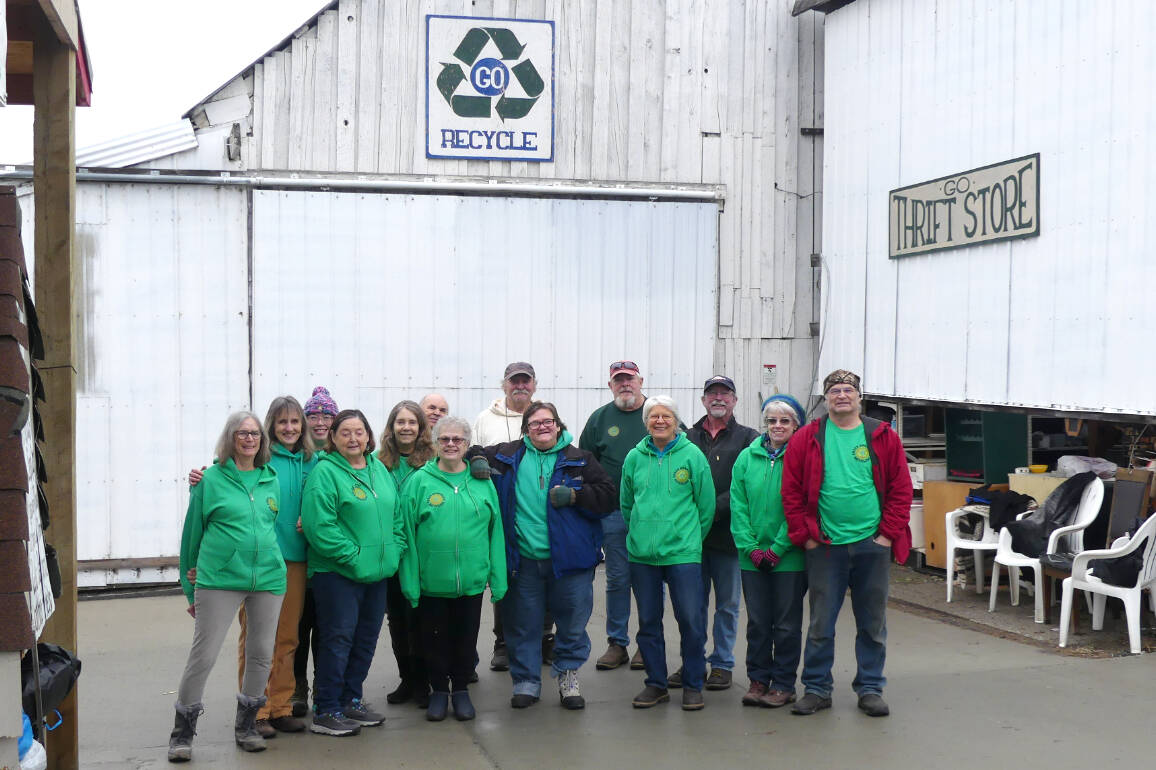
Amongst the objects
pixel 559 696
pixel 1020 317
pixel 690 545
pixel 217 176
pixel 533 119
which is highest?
pixel 533 119

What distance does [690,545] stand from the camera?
20.0 feet

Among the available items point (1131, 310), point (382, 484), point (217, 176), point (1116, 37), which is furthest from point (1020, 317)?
point (217, 176)

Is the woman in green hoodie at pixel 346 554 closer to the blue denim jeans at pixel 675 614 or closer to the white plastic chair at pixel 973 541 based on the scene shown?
the blue denim jeans at pixel 675 614

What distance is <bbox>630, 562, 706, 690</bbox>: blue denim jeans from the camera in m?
6.09

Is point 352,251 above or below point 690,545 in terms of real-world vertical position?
above

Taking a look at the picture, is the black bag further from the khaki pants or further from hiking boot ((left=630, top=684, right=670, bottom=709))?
hiking boot ((left=630, top=684, right=670, bottom=709))

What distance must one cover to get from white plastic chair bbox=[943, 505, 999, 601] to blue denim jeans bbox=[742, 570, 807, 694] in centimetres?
294

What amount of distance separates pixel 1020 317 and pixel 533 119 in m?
4.35

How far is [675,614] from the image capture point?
20.2 ft

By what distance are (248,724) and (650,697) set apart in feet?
6.64

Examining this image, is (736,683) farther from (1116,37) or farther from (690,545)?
(1116,37)

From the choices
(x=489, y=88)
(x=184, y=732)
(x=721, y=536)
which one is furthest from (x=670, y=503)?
(x=489, y=88)

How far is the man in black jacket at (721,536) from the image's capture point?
652 cm

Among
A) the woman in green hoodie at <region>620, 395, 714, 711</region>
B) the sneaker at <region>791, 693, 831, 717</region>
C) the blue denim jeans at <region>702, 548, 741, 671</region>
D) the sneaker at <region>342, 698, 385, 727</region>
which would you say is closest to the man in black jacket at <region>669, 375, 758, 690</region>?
the blue denim jeans at <region>702, 548, 741, 671</region>
